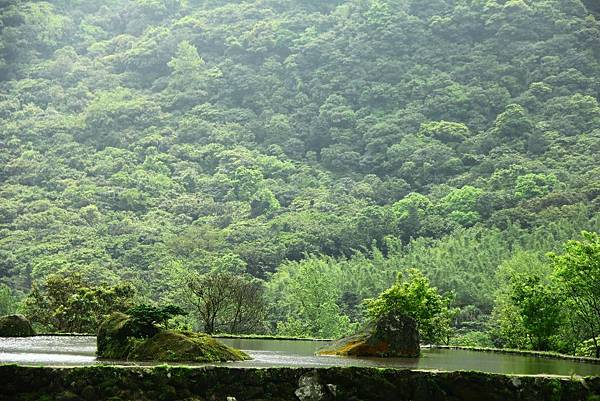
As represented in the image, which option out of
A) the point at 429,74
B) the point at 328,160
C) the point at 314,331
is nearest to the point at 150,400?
the point at 314,331

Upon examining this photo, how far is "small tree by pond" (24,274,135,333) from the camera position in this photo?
2128 inches

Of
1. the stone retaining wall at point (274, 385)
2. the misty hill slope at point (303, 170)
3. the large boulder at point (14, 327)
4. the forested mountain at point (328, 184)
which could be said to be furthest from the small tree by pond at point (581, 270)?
the misty hill slope at point (303, 170)

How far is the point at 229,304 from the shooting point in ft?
210

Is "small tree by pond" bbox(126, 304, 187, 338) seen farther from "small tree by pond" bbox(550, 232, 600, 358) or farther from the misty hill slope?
the misty hill slope

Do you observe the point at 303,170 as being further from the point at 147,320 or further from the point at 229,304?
the point at 147,320

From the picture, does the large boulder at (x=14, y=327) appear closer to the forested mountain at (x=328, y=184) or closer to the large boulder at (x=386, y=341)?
the large boulder at (x=386, y=341)

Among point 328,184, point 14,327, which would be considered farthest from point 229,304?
point 328,184

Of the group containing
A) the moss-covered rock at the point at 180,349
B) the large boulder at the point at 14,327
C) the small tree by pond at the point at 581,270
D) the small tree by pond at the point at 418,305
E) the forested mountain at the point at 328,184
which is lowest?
the moss-covered rock at the point at 180,349

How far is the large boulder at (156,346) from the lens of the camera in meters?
24.1

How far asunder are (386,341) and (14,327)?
16.9 meters

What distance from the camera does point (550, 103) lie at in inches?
6791

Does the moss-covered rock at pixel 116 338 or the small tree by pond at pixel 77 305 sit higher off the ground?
the small tree by pond at pixel 77 305

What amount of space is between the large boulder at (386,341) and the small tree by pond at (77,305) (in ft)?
84.9

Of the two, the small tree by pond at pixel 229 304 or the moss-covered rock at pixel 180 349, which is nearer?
the moss-covered rock at pixel 180 349
